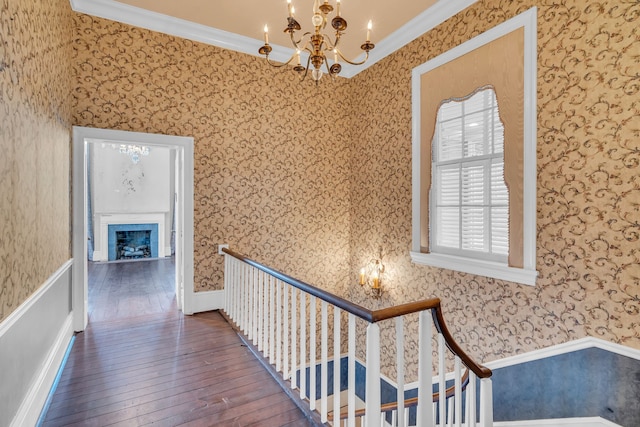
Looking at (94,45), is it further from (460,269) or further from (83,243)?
(460,269)

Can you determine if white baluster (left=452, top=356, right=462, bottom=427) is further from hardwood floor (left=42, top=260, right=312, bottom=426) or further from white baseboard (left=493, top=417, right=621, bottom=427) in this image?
white baseboard (left=493, top=417, right=621, bottom=427)

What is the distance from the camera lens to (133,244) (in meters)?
7.99

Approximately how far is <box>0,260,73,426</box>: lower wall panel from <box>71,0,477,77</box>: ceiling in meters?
2.59

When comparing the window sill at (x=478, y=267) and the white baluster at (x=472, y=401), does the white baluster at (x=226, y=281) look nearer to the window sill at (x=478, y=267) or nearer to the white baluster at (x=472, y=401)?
the window sill at (x=478, y=267)

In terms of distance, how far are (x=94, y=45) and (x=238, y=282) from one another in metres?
2.76

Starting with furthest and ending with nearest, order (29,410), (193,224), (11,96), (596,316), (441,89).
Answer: (193,224), (441,89), (596,316), (29,410), (11,96)

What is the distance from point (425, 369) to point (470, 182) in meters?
2.06

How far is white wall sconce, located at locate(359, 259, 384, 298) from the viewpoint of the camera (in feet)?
13.1

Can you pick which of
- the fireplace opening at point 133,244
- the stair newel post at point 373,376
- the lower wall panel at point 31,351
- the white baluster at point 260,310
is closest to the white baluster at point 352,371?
the stair newel post at point 373,376

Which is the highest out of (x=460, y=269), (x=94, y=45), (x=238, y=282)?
(x=94, y=45)

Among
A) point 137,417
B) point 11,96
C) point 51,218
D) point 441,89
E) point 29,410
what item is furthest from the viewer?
point 441,89

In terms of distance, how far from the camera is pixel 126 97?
10.9 ft

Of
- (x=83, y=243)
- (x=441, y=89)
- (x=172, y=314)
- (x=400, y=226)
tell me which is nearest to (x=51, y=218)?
(x=83, y=243)

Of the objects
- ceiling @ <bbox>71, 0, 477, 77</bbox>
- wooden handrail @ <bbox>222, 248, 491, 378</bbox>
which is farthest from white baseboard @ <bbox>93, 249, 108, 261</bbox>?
wooden handrail @ <bbox>222, 248, 491, 378</bbox>
